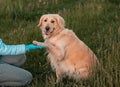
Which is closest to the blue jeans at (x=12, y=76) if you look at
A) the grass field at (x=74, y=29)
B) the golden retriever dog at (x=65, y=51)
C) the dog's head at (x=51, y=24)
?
the grass field at (x=74, y=29)

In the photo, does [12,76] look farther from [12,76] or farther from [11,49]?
[11,49]

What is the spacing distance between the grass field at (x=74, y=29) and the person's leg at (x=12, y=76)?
172mm

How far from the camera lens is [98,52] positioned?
7641mm

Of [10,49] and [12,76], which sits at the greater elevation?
[10,49]

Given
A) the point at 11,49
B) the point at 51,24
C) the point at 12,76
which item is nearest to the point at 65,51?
the point at 51,24

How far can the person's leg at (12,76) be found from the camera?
6.28 meters

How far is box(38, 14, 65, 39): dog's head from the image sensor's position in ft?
24.0

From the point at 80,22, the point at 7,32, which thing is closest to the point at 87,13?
the point at 80,22

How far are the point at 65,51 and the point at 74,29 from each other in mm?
2652

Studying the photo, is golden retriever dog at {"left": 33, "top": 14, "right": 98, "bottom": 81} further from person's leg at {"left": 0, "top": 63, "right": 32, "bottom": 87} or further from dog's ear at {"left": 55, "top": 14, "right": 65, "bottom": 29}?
person's leg at {"left": 0, "top": 63, "right": 32, "bottom": 87}

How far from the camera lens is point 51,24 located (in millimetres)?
7328

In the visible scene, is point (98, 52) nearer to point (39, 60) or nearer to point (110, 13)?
point (39, 60)

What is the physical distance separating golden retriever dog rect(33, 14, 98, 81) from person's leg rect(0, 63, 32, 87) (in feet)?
1.97

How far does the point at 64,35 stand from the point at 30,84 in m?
1.08
